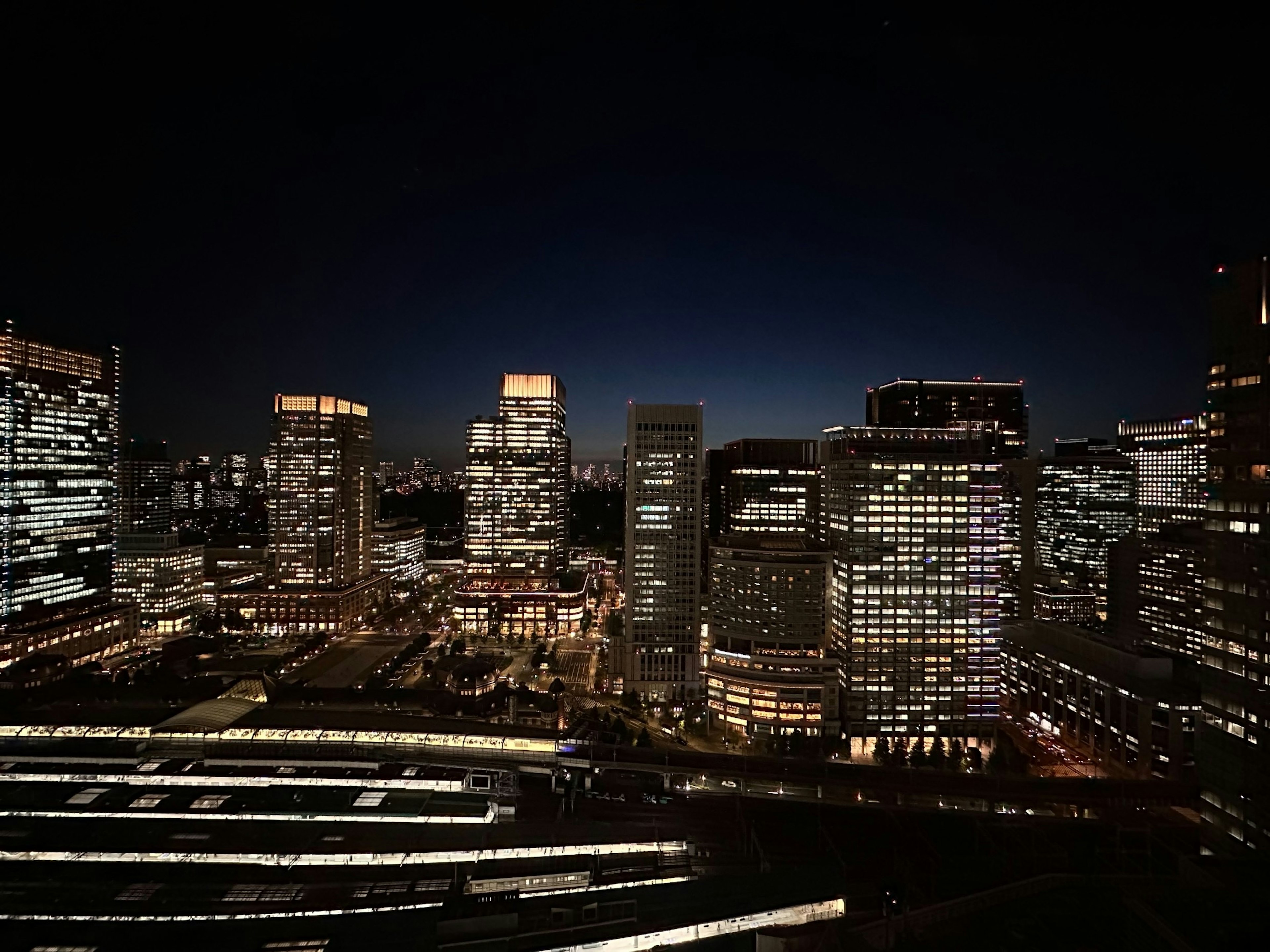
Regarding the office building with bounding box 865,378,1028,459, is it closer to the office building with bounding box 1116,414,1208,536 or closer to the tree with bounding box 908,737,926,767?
the office building with bounding box 1116,414,1208,536

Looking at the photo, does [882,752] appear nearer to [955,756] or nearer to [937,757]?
[937,757]

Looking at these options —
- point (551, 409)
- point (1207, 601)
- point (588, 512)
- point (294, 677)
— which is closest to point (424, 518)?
point (588, 512)

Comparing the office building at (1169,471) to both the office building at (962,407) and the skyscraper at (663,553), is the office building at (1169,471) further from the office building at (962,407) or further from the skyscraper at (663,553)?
the skyscraper at (663,553)

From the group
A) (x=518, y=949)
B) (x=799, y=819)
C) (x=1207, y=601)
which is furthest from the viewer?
(x=799, y=819)

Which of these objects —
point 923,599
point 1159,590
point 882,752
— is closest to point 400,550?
point 923,599

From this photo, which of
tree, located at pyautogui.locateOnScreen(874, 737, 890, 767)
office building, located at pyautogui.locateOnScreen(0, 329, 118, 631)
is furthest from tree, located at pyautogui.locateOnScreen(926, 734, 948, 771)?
office building, located at pyautogui.locateOnScreen(0, 329, 118, 631)

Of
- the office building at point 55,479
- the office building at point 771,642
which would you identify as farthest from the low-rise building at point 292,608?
the office building at point 771,642

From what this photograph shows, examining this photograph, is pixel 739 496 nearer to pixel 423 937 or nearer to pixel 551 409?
pixel 551 409
